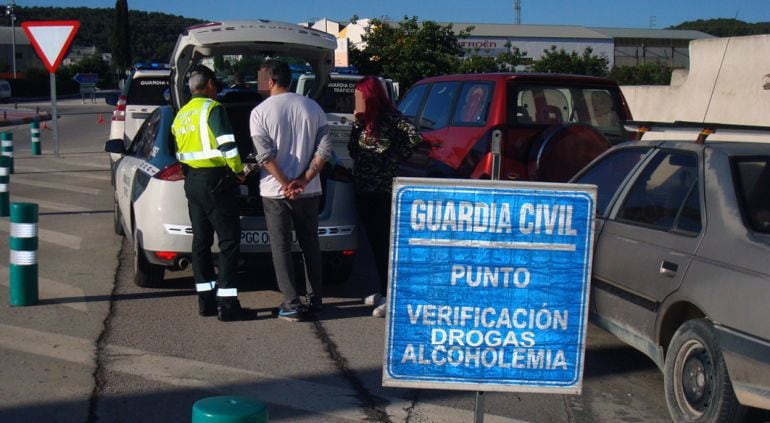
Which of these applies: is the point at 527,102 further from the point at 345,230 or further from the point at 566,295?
the point at 566,295

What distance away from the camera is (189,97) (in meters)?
8.44

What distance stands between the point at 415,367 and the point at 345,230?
3.81m

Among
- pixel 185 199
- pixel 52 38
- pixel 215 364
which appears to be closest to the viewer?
pixel 215 364

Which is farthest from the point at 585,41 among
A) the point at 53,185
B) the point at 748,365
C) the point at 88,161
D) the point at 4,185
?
the point at 748,365

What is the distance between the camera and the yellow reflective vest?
22.5 ft

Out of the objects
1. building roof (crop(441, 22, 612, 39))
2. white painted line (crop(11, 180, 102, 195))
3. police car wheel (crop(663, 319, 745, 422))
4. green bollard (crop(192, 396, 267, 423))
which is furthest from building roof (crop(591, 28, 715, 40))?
green bollard (crop(192, 396, 267, 423))

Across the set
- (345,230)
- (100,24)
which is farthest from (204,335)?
(100,24)

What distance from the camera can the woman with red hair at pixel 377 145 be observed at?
7.26 meters

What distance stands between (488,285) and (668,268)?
1669 mm

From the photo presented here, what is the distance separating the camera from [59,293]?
7.94 meters

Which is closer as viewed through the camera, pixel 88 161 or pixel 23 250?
pixel 23 250

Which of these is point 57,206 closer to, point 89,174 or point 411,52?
point 89,174

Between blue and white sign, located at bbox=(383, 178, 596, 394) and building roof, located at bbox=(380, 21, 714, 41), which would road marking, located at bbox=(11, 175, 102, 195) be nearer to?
blue and white sign, located at bbox=(383, 178, 596, 394)

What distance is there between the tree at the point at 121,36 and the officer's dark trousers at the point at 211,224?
88147 mm
